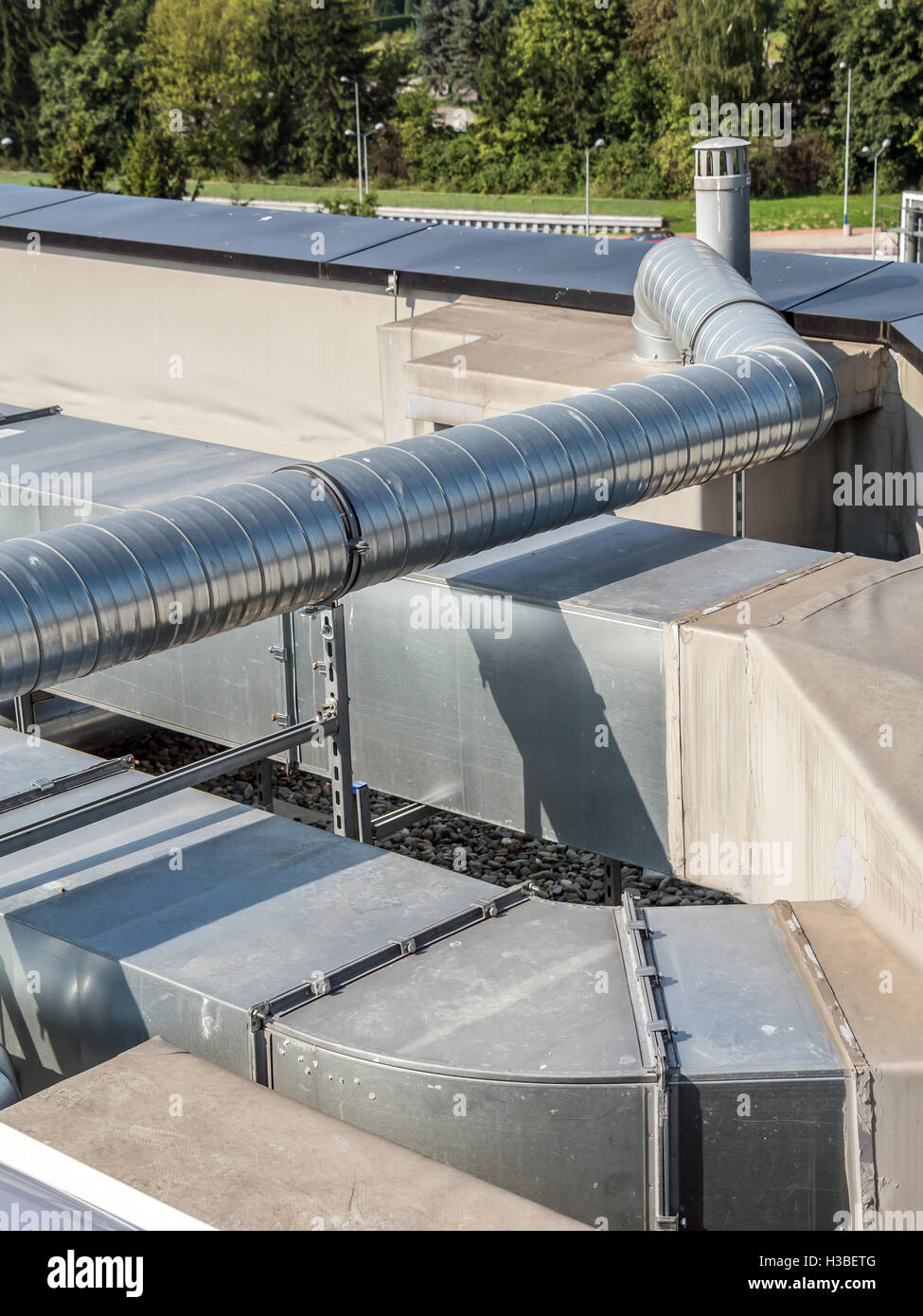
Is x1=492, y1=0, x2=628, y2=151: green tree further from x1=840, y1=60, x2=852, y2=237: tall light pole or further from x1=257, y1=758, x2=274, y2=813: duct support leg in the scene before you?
x1=257, y1=758, x2=274, y2=813: duct support leg

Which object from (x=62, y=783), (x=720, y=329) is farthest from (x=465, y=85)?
(x=62, y=783)

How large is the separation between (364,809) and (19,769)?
1.95 meters

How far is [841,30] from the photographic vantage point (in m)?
61.8

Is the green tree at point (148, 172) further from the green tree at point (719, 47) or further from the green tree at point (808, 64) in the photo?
→ the green tree at point (808, 64)

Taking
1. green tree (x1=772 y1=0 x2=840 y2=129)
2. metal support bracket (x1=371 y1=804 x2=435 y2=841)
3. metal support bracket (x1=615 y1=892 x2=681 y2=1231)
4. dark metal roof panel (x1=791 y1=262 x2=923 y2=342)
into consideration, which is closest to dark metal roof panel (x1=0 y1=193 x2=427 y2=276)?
dark metal roof panel (x1=791 y1=262 x2=923 y2=342)

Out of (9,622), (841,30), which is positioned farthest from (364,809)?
(841,30)

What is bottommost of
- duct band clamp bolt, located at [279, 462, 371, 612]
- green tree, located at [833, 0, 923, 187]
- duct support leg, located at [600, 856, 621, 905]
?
duct support leg, located at [600, 856, 621, 905]

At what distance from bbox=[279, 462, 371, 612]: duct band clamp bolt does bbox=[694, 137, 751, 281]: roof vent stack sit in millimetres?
5856

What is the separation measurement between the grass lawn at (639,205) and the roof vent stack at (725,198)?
4184 cm

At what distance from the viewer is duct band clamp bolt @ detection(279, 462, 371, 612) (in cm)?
768

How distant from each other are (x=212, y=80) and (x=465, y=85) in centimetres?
1388

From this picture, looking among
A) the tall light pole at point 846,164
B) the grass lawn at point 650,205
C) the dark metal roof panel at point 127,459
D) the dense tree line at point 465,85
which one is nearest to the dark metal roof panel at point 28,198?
the dark metal roof panel at point 127,459

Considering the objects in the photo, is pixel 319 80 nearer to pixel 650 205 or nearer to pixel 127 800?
pixel 650 205
